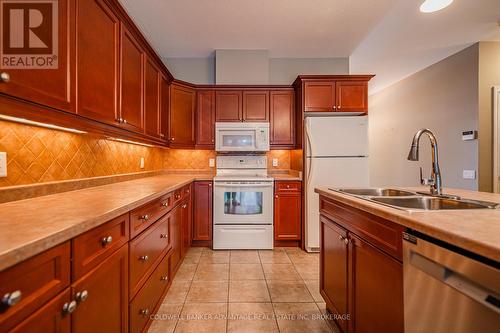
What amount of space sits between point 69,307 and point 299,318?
1497mm

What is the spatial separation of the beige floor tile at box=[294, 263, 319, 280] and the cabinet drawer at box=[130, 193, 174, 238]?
1534 millimetres

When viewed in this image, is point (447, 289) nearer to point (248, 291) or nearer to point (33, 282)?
point (33, 282)

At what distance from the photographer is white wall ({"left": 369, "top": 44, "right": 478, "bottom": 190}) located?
10.3ft

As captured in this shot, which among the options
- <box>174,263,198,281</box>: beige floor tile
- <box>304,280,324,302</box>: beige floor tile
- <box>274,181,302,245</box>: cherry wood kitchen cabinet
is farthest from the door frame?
<box>174,263,198,281</box>: beige floor tile

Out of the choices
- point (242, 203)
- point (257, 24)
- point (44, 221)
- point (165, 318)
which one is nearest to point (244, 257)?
point (242, 203)

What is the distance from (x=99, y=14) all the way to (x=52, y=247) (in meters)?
1.50

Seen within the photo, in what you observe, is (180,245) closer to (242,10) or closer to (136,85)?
(136,85)

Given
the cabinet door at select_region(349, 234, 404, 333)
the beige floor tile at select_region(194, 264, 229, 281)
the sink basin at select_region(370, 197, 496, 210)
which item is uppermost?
the sink basin at select_region(370, 197, 496, 210)

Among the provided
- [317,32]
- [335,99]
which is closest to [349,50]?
[317,32]

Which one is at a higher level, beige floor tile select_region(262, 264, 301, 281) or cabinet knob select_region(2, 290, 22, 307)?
cabinet knob select_region(2, 290, 22, 307)

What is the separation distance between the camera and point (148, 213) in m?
1.42

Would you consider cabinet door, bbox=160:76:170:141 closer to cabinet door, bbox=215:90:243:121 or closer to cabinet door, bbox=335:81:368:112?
cabinet door, bbox=215:90:243:121

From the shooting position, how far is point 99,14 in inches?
55.7

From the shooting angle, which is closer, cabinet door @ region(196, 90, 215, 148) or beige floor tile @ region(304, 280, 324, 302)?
beige floor tile @ region(304, 280, 324, 302)
